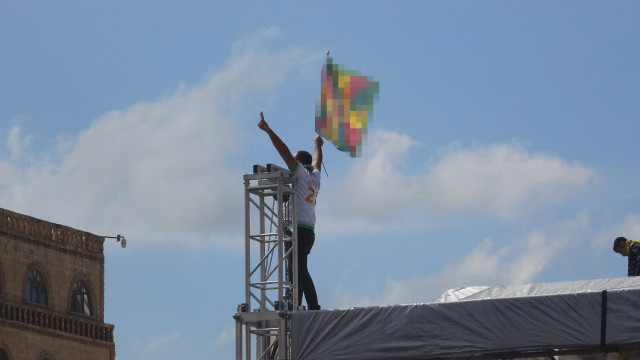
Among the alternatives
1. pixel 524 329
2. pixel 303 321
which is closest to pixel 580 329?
pixel 524 329

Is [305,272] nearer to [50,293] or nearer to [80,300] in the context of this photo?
[50,293]

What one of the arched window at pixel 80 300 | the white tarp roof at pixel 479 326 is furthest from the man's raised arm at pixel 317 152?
the arched window at pixel 80 300

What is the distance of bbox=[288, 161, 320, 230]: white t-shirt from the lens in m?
20.2

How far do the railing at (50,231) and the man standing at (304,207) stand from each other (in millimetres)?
31736

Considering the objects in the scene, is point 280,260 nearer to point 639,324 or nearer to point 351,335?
point 351,335

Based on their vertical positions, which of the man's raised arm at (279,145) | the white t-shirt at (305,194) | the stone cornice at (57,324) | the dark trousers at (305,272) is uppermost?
the stone cornice at (57,324)

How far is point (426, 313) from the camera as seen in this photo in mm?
18281

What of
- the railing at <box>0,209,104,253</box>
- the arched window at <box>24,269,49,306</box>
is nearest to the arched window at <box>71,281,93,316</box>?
the railing at <box>0,209,104,253</box>

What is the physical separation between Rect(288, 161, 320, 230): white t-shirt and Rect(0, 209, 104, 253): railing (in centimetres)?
3171

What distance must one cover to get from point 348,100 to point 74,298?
35.3 meters

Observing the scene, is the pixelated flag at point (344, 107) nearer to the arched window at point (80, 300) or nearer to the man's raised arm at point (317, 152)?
the man's raised arm at point (317, 152)

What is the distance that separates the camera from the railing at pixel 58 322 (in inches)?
1999

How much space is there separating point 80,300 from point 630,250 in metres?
37.4

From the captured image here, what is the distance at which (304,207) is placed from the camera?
66.6 feet
